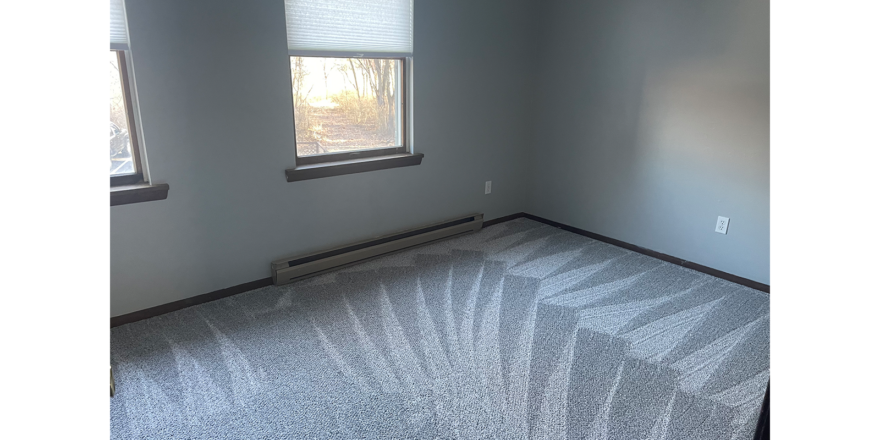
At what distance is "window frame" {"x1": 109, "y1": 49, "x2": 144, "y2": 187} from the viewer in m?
2.40

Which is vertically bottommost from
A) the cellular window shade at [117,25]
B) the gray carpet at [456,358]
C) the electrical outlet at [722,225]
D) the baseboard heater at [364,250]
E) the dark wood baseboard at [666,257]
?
the gray carpet at [456,358]

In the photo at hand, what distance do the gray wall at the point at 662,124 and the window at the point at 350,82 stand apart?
1218 mm

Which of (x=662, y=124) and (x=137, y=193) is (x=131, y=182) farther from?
(x=662, y=124)

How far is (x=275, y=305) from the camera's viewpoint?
2826 mm

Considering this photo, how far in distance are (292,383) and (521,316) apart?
1.20 m

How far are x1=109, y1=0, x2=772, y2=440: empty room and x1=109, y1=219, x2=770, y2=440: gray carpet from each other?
0.01 m

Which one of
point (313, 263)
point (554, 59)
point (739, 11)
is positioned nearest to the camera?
point (739, 11)

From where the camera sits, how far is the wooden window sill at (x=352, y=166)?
3.03 meters

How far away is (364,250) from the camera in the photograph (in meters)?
3.38

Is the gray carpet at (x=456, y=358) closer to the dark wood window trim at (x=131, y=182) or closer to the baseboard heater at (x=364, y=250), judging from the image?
the baseboard heater at (x=364, y=250)

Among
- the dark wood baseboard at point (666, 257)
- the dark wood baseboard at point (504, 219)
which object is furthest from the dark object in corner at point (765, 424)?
the dark wood baseboard at point (504, 219)
